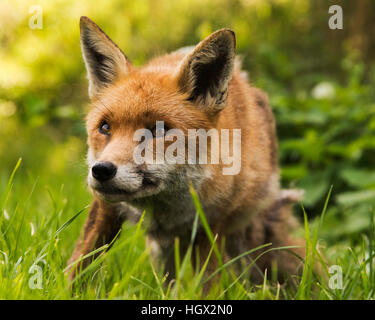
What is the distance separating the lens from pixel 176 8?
7285 mm

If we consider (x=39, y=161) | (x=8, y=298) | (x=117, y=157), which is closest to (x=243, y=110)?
(x=117, y=157)

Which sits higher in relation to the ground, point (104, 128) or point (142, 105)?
point (142, 105)

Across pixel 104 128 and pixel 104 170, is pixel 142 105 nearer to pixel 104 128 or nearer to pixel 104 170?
pixel 104 128

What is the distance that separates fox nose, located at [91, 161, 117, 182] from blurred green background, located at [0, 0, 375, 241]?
1.85m

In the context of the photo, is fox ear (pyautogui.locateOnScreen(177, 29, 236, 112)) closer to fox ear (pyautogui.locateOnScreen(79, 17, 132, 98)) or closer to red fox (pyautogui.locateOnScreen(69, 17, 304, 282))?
red fox (pyautogui.locateOnScreen(69, 17, 304, 282))

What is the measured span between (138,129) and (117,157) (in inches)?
11.5

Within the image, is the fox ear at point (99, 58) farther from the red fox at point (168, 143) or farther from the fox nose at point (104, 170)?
the fox nose at point (104, 170)

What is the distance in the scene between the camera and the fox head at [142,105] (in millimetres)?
2609

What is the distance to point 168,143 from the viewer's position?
2.79 metres

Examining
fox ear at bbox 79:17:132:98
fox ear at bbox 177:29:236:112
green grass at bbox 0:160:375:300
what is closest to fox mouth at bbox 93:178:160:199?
green grass at bbox 0:160:375:300

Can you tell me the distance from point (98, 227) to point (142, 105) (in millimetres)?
913

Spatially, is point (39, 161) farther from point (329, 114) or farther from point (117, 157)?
point (117, 157)

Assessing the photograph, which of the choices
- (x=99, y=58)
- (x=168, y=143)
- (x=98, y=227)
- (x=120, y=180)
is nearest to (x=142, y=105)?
Result: (x=168, y=143)

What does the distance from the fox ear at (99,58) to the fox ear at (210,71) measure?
47 centimetres
